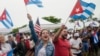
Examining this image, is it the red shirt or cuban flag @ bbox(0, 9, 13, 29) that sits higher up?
the red shirt

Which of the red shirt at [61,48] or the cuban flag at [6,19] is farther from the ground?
the red shirt at [61,48]

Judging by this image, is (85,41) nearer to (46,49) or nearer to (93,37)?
(93,37)

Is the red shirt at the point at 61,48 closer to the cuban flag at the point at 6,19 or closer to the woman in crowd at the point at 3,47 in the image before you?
the woman in crowd at the point at 3,47

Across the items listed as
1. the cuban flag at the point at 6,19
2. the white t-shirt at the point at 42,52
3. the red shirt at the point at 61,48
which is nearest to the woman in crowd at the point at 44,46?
the white t-shirt at the point at 42,52

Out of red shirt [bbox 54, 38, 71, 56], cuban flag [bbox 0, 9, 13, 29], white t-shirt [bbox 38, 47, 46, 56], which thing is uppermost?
white t-shirt [bbox 38, 47, 46, 56]

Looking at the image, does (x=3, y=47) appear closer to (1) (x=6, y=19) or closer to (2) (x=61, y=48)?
(2) (x=61, y=48)

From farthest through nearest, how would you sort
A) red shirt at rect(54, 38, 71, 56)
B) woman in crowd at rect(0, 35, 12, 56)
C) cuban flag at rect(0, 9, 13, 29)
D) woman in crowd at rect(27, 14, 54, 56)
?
cuban flag at rect(0, 9, 13, 29)
red shirt at rect(54, 38, 71, 56)
woman in crowd at rect(0, 35, 12, 56)
woman in crowd at rect(27, 14, 54, 56)

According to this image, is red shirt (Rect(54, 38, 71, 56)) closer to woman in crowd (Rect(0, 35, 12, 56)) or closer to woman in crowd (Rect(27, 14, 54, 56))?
woman in crowd (Rect(0, 35, 12, 56))

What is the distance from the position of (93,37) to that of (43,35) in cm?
1283

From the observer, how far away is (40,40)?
8461mm

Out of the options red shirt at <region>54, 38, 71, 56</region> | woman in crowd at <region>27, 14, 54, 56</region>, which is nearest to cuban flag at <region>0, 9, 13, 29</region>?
red shirt at <region>54, 38, 71, 56</region>

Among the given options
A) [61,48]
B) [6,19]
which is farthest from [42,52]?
[6,19]

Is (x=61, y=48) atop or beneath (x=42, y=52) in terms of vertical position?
beneath

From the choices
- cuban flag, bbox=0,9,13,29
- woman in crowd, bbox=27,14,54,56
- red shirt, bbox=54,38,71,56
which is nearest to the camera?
woman in crowd, bbox=27,14,54,56
